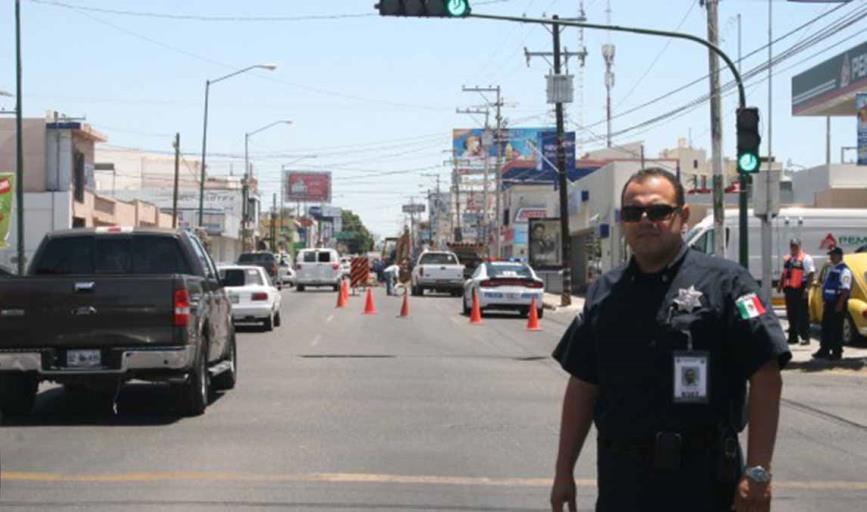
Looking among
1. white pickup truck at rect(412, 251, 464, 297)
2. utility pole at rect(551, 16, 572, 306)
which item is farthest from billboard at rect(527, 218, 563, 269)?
utility pole at rect(551, 16, 572, 306)

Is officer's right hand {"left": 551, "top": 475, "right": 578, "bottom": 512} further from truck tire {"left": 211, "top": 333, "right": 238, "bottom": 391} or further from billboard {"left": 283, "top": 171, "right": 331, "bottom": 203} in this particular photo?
billboard {"left": 283, "top": 171, "right": 331, "bottom": 203}

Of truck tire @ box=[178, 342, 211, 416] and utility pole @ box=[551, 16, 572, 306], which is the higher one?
utility pole @ box=[551, 16, 572, 306]

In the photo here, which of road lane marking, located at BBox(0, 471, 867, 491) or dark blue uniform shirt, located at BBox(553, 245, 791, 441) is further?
road lane marking, located at BBox(0, 471, 867, 491)

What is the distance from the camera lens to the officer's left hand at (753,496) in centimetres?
410

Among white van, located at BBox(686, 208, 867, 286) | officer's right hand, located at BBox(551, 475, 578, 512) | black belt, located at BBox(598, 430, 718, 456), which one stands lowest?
officer's right hand, located at BBox(551, 475, 578, 512)

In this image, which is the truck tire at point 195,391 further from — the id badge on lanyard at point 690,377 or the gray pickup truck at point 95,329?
the id badge on lanyard at point 690,377

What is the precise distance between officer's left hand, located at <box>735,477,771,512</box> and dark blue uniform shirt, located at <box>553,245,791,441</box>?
0.23 metres

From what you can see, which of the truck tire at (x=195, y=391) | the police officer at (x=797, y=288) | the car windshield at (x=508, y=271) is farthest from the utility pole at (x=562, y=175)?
the truck tire at (x=195, y=391)

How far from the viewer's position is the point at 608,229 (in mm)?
49844

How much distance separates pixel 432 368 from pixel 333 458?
8042mm

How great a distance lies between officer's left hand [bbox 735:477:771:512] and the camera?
4.10m

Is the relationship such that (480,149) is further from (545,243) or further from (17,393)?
(17,393)

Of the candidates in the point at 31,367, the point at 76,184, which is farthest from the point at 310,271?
the point at 31,367

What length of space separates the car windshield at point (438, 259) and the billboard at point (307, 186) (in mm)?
94114
